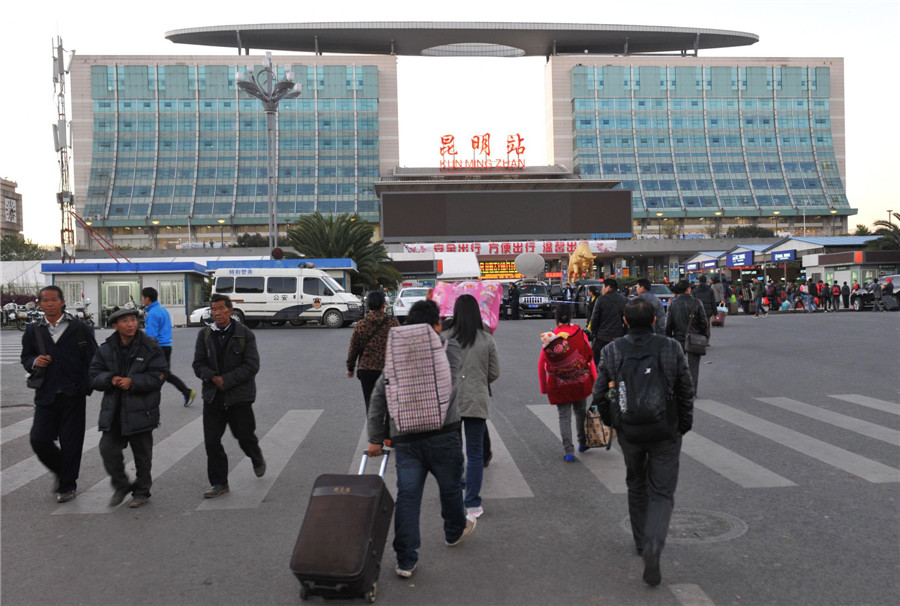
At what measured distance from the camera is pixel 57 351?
19.8 ft

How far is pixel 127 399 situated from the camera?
5.70m

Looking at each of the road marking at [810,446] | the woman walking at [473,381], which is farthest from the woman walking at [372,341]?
the road marking at [810,446]

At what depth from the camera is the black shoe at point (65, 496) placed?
5903 millimetres

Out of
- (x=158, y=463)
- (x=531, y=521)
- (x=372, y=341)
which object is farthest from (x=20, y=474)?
(x=531, y=521)

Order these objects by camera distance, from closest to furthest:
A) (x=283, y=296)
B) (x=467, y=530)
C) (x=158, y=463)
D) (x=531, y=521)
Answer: (x=467, y=530), (x=531, y=521), (x=158, y=463), (x=283, y=296)

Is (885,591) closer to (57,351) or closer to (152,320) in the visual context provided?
(57,351)

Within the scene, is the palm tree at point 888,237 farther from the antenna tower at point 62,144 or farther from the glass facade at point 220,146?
the glass facade at point 220,146

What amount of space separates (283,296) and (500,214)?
142 feet

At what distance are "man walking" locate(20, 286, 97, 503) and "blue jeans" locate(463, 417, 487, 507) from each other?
3251 mm

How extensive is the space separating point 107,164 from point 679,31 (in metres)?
93.8

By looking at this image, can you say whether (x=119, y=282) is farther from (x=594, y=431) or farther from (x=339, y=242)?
(x=594, y=431)

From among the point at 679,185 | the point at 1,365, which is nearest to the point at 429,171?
the point at 679,185

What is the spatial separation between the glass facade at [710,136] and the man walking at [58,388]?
109665 millimetres

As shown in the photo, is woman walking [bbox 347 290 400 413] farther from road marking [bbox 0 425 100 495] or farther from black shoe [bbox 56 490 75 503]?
road marking [bbox 0 425 100 495]
